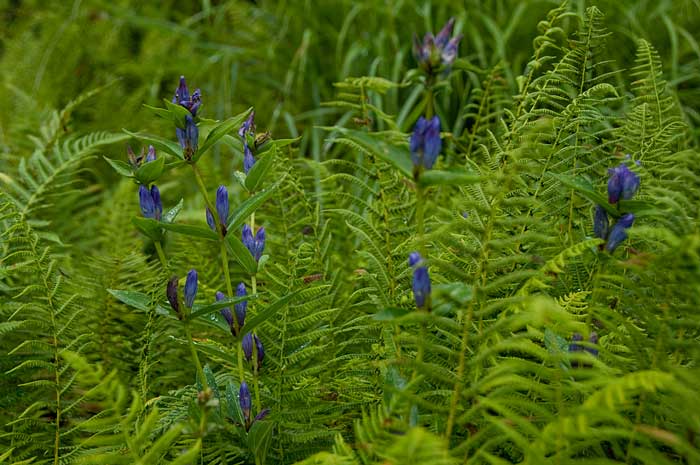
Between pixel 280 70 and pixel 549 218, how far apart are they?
2239 mm

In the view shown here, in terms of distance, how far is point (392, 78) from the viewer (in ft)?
9.33

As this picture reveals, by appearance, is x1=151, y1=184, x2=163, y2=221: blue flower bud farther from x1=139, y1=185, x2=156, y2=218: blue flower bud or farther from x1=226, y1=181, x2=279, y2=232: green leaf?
x1=226, y1=181, x2=279, y2=232: green leaf

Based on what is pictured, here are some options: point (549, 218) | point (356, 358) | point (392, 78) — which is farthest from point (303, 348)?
point (392, 78)

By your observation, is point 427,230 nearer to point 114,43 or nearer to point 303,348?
point 303,348

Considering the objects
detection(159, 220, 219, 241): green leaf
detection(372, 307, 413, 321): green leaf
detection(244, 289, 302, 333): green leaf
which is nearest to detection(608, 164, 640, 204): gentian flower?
detection(372, 307, 413, 321): green leaf

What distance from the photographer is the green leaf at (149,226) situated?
953mm

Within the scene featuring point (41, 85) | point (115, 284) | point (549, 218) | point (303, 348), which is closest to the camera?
point (303, 348)

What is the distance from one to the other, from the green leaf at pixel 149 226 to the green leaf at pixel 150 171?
0.08 meters

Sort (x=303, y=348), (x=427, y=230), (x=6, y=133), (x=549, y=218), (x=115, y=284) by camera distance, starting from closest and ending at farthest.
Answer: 1. (x=303, y=348)
2. (x=549, y=218)
3. (x=427, y=230)
4. (x=115, y=284)
5. (x=6, y=133)

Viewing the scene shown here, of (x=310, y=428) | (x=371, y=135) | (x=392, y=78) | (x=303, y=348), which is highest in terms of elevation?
(x=371, y=135)

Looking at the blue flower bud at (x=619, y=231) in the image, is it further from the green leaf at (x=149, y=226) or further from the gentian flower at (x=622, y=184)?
the green leaf at (x=149, y=226)

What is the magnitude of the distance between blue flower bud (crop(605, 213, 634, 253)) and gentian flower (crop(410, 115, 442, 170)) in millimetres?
264

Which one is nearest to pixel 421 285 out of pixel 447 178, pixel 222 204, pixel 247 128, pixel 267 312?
pixel 447 178

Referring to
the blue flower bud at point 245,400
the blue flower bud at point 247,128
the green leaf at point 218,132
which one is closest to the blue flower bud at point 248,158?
the blue flower bud at point 247,128
